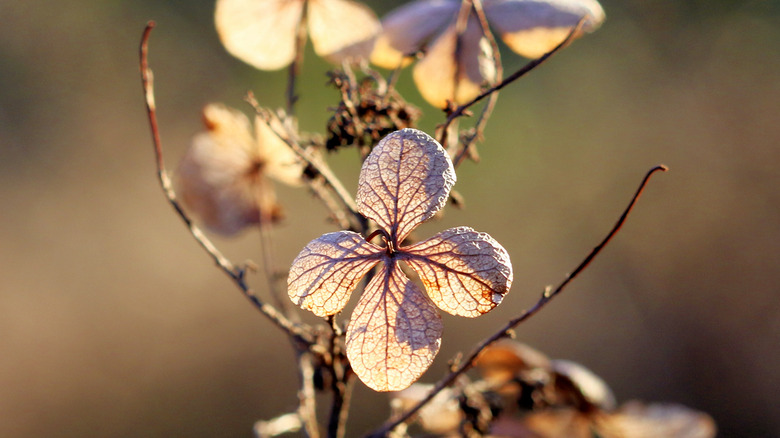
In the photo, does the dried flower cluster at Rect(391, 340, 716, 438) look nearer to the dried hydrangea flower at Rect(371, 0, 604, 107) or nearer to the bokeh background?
the dried hydrangea flower at Rect(371, 0, 604, 107)

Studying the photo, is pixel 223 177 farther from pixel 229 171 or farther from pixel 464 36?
pixel 464 36

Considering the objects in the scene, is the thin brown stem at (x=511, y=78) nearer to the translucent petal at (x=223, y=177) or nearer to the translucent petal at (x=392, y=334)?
the translucent petal at (x=392, y=334)

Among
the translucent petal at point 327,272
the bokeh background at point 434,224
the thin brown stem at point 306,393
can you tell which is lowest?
the bokeh background at point 434,224

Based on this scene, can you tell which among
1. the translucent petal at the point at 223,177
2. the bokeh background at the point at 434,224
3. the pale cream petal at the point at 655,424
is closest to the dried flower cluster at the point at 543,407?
the pale cream petal at the point at 655,424

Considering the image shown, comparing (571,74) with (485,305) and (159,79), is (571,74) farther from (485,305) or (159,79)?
(485,305)

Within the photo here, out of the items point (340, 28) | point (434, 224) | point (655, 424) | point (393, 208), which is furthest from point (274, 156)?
point (434, 224)

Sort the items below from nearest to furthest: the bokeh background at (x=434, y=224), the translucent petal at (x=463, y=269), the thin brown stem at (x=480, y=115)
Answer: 1. the translucent petal at (x=463, y=269)
2. the thin brown stem at (x=480, y=115)
3. the bokeh background at (x=434, y=224)

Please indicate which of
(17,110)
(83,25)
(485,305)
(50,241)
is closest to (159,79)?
(83,25)

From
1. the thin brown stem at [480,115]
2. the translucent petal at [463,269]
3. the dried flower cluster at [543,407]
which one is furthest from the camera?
the dried flower cluster at [543,407]
